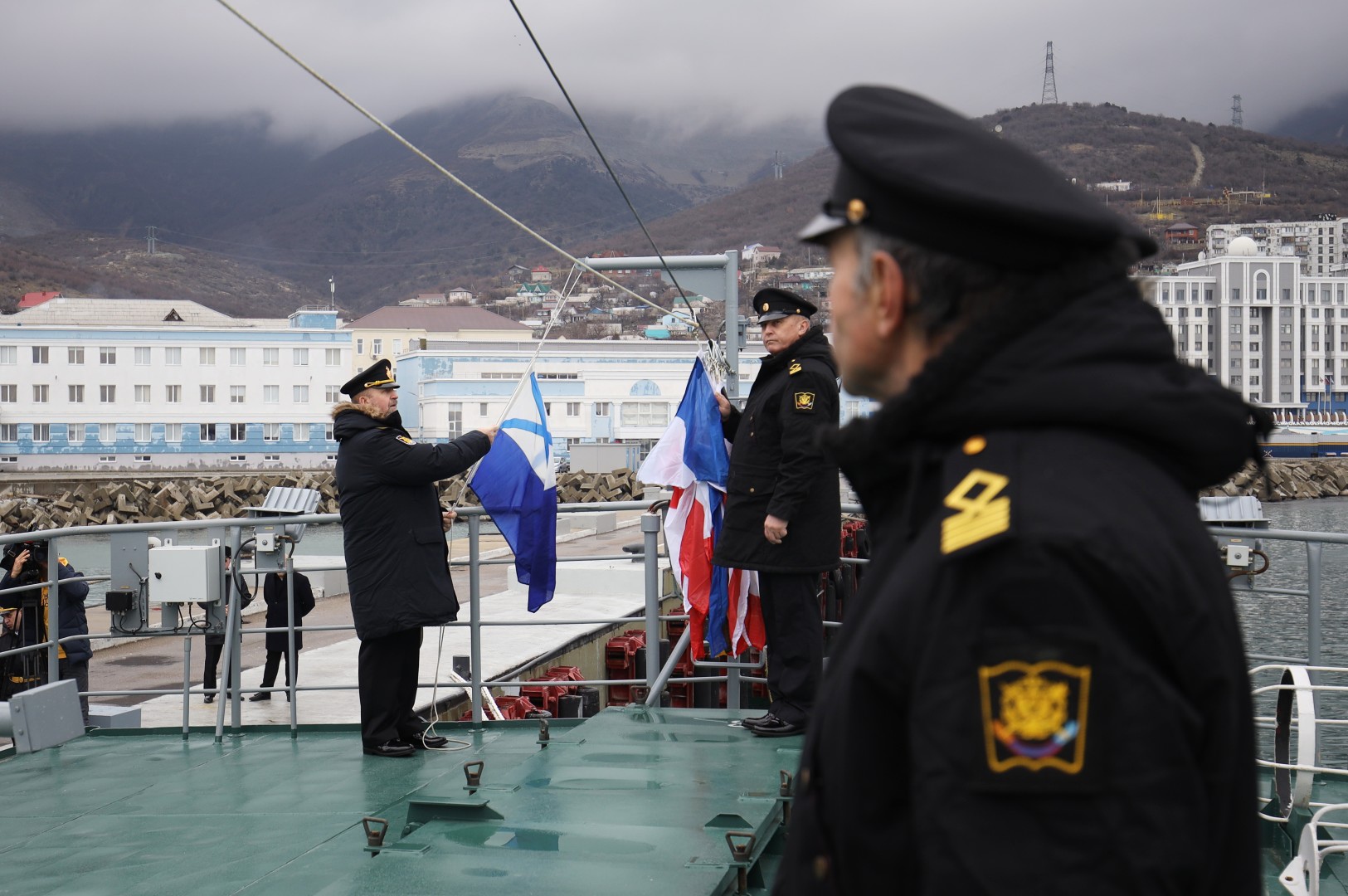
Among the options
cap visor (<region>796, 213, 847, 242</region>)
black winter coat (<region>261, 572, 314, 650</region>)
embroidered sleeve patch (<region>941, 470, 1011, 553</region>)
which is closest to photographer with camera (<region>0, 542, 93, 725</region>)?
black winter coat (<region>261, 572, 314, 650</region>)

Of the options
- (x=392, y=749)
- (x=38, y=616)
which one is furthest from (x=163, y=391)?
(x=392, y=749)

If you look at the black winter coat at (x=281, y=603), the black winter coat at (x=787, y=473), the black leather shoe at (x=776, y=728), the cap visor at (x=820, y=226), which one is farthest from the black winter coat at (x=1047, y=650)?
the black winter coat at (x=281, y=603)

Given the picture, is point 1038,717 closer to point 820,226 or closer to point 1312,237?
point 820,226

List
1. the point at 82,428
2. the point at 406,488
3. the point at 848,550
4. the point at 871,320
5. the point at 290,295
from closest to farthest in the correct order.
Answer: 1. the point at 871,320
2. the point at 406,488
3. the point at 848,550
4. the point at 82,428
5. the point at 290,295

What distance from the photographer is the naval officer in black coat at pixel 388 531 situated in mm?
5527

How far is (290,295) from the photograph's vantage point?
19850 centimetres

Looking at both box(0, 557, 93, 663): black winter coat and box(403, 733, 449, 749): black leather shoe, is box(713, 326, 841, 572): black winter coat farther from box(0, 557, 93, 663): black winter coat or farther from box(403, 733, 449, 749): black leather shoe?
box(0, 557, 93, 663): black winter coat

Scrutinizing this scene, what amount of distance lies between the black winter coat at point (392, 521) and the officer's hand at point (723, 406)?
3.84 feet

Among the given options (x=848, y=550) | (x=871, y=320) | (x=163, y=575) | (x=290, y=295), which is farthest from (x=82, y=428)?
(x=290, y=295)

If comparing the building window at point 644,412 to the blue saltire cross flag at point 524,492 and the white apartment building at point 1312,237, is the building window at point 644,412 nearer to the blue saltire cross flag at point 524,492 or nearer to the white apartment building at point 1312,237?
the blue saltire cross flag at point 524,492

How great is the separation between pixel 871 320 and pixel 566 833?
9.75ft

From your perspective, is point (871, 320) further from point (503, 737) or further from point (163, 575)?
point (163, 575)

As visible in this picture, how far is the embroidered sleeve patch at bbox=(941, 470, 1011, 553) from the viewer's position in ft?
3.28

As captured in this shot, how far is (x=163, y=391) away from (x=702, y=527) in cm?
7201
